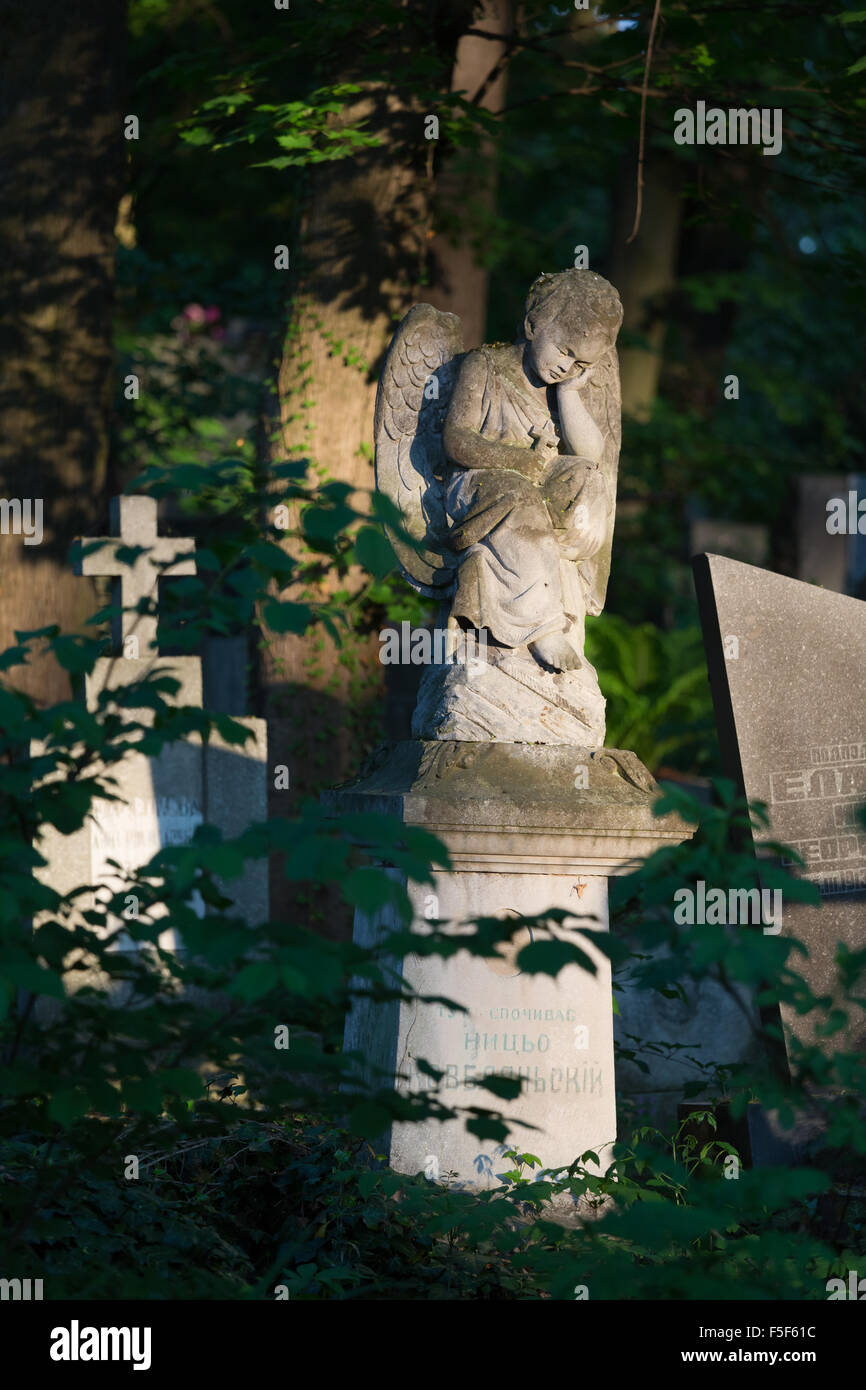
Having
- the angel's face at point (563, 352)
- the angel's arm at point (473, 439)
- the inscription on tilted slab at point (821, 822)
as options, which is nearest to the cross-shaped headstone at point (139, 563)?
the angel's arm at point (473, 439)

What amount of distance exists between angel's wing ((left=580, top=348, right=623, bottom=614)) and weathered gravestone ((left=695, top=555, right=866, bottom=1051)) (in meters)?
0.79

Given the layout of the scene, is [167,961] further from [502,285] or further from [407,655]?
[502,285]

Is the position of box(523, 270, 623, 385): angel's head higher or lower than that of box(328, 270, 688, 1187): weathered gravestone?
higher

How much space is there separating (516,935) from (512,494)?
159 cm

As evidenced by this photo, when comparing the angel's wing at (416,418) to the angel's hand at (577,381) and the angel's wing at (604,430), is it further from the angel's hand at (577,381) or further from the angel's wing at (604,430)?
the angel's wing at (604,430)

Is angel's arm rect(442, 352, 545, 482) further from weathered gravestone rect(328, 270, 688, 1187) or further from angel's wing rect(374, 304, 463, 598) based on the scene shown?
angel's wing rect(374, 304, 463, 598)

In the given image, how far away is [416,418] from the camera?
19.8ft

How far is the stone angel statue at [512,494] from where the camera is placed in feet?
18.6

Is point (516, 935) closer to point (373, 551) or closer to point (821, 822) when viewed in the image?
point (821, 822)

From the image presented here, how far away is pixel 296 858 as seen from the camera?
2.53m

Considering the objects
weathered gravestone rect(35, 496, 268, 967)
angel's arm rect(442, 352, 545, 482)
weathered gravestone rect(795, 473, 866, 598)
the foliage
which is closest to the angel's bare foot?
angel's arm rect(442, 352, 545, 482)

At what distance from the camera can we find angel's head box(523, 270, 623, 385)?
5762 mm

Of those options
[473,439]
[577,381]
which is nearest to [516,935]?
[473,439]

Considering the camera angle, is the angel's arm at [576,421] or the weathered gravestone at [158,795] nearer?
the angel's arm at [576,421]
